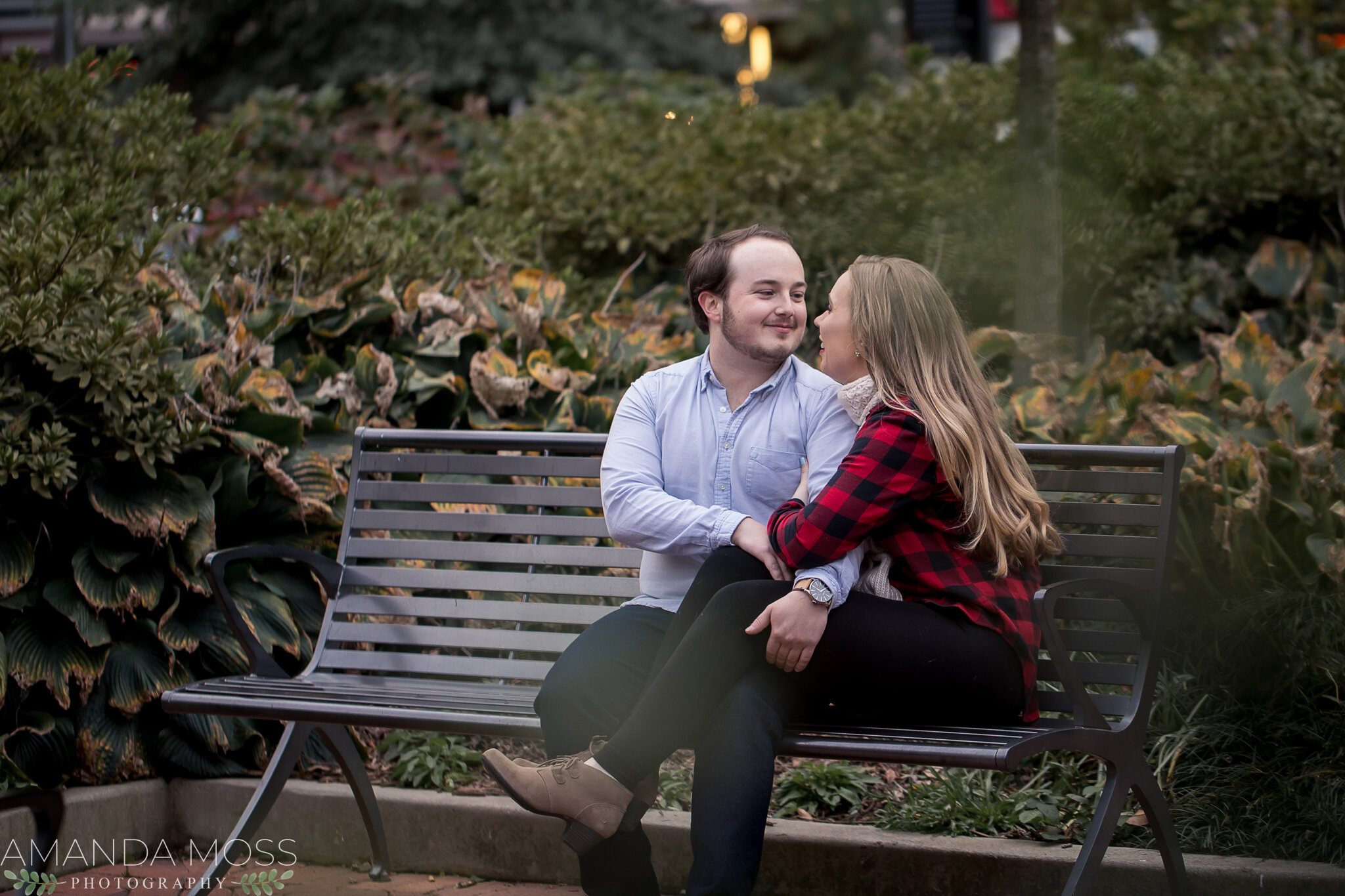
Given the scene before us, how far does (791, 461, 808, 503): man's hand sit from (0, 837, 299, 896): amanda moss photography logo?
1.62m

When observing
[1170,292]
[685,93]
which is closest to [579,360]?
[1170,292]

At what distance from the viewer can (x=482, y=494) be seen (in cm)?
342

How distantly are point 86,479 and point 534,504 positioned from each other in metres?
1.27

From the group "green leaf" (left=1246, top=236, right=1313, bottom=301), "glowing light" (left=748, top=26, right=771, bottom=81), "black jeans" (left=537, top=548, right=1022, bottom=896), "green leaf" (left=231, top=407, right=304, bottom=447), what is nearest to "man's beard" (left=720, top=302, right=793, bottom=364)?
"black jeans" (left=537, top=548, right=1022, bottom=896)

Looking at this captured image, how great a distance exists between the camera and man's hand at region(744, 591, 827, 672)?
8.13ft

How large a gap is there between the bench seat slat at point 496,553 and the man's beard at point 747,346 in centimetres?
66

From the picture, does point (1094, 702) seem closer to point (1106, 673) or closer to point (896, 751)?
point (1106, 673)

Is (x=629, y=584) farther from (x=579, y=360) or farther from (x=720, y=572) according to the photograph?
(x=579, y=360)

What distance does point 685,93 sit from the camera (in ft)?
33.1

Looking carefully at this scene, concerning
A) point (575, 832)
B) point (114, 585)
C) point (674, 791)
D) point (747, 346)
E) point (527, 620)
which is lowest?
point (674, 791)

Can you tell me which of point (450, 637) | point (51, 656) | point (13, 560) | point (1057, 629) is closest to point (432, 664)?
point (450, 637)

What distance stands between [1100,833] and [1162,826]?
9.3 inches

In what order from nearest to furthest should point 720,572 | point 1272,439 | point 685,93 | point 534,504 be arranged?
point 720,572 < point 534,504 < point 1272,439 < point 685,93

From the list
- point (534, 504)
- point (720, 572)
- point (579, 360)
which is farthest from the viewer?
point (579, 360)
